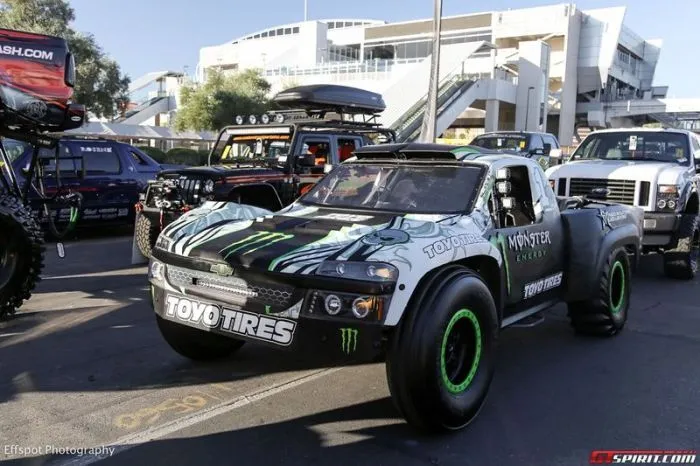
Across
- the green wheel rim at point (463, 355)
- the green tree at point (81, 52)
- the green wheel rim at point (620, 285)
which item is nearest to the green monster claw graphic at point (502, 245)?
the green wheel rim at point (463, 355)

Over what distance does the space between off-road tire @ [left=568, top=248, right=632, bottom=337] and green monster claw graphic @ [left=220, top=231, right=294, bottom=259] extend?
9.87 ft

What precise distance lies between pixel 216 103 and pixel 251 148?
91.9 feet

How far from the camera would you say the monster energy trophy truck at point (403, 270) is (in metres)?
3.35

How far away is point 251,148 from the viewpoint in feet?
31.2

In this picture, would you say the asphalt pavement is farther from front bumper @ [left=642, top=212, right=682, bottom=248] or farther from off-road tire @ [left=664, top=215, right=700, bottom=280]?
off-road tire @ [left=664, top=215, right=700, bottom=280]

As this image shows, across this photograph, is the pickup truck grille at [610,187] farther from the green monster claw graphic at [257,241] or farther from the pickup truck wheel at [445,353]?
the green monster claw graphic at [257,241]

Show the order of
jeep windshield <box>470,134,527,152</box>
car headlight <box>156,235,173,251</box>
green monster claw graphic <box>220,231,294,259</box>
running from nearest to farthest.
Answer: green monster claw graphic <box>220,231,294,259</box>, car headlight <box>156,235,173,251</box>, jeep windshield <box>470,134,527,152</box>

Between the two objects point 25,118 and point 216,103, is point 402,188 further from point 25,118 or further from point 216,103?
point 216,103

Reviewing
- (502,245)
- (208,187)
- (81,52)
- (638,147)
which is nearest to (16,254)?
(208,187)

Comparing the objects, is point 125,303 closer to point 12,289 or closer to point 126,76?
point 12,289

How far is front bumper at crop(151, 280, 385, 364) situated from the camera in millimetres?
3297

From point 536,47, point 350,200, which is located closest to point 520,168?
point 350,200

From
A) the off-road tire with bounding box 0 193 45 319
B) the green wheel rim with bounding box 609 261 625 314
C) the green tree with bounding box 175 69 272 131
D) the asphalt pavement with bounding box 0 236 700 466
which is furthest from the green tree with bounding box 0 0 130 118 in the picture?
the green wheel rim with bounding box 609 261 625 314

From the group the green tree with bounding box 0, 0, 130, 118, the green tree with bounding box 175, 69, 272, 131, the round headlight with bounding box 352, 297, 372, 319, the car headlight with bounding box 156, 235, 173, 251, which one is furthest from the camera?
the green tree with bounding box 175, 69, 272, 131
